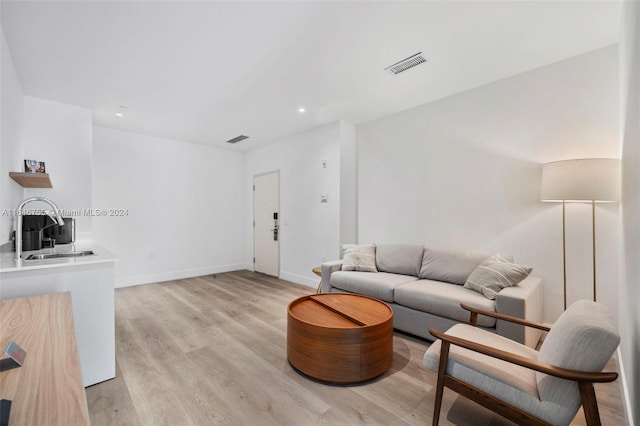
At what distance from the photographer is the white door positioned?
5.62 meters

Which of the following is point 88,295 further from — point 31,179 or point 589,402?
point 589,402

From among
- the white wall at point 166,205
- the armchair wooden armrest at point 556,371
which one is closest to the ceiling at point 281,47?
the white wall at point 166,205

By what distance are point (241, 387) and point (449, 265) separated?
241cm

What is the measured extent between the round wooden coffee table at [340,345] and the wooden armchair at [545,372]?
1.66ft

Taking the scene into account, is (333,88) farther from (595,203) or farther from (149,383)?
(149,383)

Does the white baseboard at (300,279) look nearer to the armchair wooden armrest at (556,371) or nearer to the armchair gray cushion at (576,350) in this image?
the armchair wooden armrest at (556,371)

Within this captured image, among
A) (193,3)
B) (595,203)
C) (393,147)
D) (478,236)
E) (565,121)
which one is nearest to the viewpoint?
(193,3)

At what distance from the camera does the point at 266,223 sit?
5.90m

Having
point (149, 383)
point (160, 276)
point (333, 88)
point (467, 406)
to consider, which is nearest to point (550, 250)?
point (467, 406)

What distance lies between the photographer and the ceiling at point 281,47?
2119 millimetres

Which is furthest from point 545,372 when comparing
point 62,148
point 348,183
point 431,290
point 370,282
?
point 62,148

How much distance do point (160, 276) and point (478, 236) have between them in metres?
5.26

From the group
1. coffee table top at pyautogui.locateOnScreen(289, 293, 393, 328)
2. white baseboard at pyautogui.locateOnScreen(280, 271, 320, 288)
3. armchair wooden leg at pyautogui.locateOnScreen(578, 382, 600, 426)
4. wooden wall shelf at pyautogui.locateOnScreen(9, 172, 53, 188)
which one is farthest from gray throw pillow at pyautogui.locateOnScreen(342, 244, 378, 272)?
wooden wall shelf at pyautogui.locateOnScreen(9, 172, 53, 188)

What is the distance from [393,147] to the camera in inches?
163
